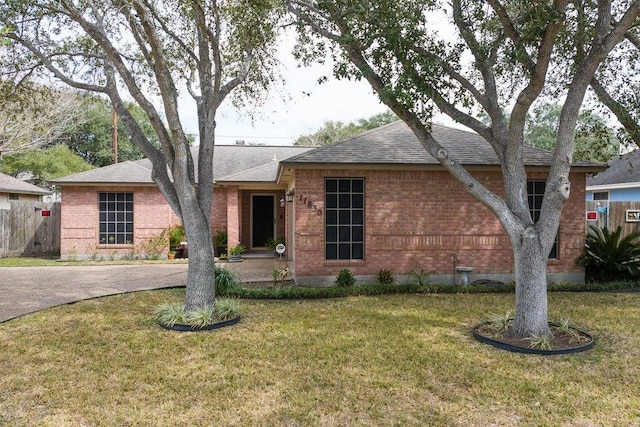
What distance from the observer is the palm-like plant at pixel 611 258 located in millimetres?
10203

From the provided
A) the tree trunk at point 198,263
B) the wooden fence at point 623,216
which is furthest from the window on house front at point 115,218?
the wooden fence at point 623,216

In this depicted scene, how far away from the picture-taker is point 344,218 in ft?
32.4

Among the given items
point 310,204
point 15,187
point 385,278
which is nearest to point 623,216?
point 385,278

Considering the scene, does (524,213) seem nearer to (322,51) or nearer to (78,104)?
(322,51)

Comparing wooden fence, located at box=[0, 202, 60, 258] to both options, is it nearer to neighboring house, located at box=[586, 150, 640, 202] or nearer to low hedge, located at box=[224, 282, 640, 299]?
low hedge, located at box=[224, 282, 640, 299]

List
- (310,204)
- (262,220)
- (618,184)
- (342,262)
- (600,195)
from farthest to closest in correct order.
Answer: (600,195)
(618,184)
(262,220)
(342,262)
(310,204)

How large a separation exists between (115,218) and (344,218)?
367 inches

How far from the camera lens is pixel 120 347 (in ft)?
18.6

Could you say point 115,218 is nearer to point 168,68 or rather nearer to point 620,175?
point 168,68

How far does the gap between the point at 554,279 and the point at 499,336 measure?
5115 mm

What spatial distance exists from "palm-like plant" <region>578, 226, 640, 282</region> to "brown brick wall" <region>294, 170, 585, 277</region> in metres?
2.11

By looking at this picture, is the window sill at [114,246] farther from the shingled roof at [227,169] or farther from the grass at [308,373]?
the grass at [308,373]

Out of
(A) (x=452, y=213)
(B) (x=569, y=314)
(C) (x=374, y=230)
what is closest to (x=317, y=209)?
(C) (x=374, y=230)

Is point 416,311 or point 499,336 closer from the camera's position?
point 499,336
